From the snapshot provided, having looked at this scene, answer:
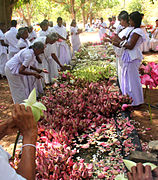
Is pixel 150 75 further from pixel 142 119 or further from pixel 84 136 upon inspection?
pixel 84 136

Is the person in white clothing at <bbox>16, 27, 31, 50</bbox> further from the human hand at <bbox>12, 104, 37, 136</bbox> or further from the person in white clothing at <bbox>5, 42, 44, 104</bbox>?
the human hand at <bbox>12, 104, 37, 136</bbox>

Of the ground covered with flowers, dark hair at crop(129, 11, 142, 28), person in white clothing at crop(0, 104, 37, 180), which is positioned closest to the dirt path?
the ground covered with flowers

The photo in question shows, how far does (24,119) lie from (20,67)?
3440mm

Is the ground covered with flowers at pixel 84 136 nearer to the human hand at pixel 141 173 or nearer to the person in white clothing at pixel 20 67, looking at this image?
the person in white clothing at pixel 20 67

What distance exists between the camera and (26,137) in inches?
Result: 60.4

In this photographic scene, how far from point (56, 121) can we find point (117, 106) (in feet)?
4.03

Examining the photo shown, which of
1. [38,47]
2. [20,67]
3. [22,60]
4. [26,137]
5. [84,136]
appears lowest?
[84,136]

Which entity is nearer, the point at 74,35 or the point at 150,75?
the point at 150,75

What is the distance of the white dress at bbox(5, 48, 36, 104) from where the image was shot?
184 inches

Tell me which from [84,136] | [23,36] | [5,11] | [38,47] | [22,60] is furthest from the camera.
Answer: [5,11]

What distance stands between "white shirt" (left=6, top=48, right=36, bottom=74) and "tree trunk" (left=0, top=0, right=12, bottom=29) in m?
5.26

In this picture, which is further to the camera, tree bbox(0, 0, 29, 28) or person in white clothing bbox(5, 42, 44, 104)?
tree bbox(0, 0, 29, 28)

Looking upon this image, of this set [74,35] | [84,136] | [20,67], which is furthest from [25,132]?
[74,35]

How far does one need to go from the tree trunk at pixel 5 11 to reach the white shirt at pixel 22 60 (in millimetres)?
5257
